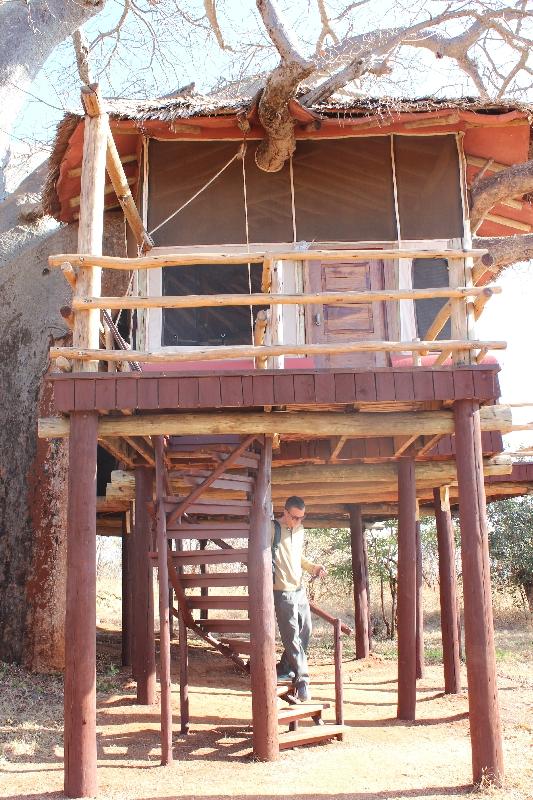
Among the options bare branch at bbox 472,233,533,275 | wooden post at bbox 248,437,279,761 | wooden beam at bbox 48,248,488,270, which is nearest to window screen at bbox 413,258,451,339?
bare branch at bbox 472,233,533,275

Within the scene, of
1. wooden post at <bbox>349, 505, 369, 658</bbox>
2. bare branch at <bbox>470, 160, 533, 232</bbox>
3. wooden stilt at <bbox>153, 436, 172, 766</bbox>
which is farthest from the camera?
wooden post at <bbox>349, 505, 369, 658</bbox>

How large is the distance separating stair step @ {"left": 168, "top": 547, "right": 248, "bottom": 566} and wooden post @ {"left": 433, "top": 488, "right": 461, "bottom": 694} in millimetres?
3838

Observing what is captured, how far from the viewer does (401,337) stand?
372 inches

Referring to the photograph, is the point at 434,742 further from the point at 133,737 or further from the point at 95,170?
the point at 95,170

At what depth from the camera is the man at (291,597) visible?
25.0 ft

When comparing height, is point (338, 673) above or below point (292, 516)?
below

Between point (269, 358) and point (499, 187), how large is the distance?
11.6ft

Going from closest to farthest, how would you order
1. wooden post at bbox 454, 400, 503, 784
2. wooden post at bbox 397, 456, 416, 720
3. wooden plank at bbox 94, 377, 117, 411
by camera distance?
wooden post at bbox 454, 400, 503, 784
wooden plank at bbox 94, 377, 117, 411
wooden post at bbox 397, 456, 416, 720

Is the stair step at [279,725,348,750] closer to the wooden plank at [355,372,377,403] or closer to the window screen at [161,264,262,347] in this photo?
the wooden plank at [355,372,377,403]

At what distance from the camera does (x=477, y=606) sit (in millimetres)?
6141

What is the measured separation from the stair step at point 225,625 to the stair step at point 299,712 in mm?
753

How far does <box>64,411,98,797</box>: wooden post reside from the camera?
18.7ft

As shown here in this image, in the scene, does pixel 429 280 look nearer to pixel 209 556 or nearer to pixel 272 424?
pixel 272 424

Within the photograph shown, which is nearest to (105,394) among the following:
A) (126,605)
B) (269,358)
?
(269,358)
